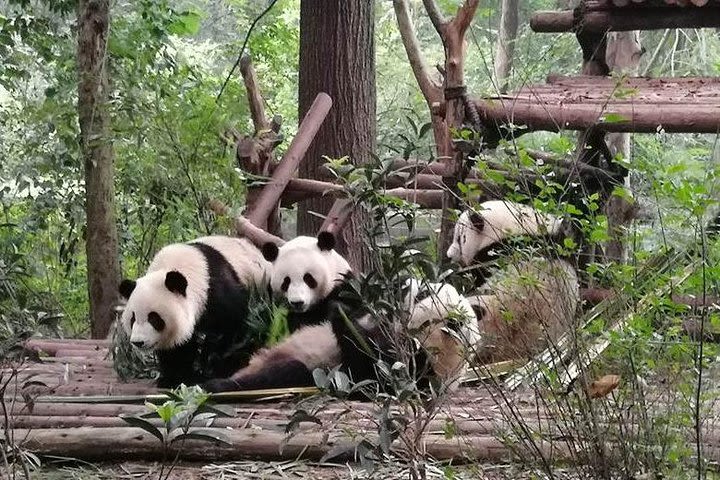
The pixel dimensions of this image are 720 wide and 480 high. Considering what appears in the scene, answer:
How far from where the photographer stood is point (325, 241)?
4457 mm

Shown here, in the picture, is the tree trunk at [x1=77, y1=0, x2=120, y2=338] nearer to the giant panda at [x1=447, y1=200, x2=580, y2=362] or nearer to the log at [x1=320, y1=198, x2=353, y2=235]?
the log at [x1=320, y1=198, x2=353, y2=235]

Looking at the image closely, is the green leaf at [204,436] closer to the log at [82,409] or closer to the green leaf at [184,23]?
the log at [82,409]

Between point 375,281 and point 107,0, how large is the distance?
133 inches

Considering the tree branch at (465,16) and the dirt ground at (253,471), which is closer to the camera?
the dirt ground at (253,471)

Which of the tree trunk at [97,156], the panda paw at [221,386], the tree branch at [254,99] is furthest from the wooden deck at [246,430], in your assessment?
the tree branch at [254,99]

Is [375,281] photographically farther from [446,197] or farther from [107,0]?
[107,0]

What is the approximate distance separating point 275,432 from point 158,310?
1.14 meters

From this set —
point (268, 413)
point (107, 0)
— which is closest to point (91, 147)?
point (107, 0)

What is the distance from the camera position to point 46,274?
24.2 ft

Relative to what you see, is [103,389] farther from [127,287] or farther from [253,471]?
[253,471]

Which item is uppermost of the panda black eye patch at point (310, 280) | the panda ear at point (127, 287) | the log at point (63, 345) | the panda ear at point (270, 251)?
the panda ear at point (270, 251)

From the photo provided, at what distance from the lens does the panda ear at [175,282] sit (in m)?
3.86

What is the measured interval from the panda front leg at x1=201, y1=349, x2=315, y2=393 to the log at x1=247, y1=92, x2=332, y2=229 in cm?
168

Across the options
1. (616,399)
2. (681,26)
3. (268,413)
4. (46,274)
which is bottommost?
(46,274)
